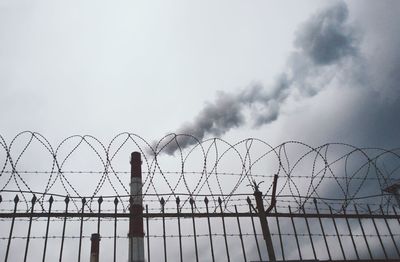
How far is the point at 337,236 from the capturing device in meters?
7.03

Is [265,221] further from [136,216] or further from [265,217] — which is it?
[136,216]

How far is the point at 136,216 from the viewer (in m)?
6.30

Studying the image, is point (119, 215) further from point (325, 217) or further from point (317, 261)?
point (325, 217)

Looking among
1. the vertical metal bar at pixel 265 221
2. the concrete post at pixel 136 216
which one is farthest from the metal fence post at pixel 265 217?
the concrete post at pixel 136 216

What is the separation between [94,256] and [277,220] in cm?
868

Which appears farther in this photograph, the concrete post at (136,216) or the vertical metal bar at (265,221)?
the vertical metal bar at (265,221)

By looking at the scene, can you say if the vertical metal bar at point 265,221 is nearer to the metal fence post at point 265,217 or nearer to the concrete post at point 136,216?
the metal fence post at point 265,217

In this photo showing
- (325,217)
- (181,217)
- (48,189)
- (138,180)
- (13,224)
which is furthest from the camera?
(138,180)

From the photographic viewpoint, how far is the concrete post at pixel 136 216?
20.7ft

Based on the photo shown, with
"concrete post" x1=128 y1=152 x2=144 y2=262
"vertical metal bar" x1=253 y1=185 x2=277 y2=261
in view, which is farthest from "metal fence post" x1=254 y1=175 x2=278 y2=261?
"concrete post" x1=128 y1=152 x2=144 y2=262

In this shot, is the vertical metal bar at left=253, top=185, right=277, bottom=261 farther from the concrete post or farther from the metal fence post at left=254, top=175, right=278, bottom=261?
the concrete post

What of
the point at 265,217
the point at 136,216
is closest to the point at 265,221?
the point at 265,217

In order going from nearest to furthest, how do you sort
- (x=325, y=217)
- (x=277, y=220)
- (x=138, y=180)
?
1. (x=277, y=220)
2. (x=325, y=217)
3. (x=138, y=180)

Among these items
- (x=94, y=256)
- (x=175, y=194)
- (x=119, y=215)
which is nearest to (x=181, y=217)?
(x=175, y=194)
